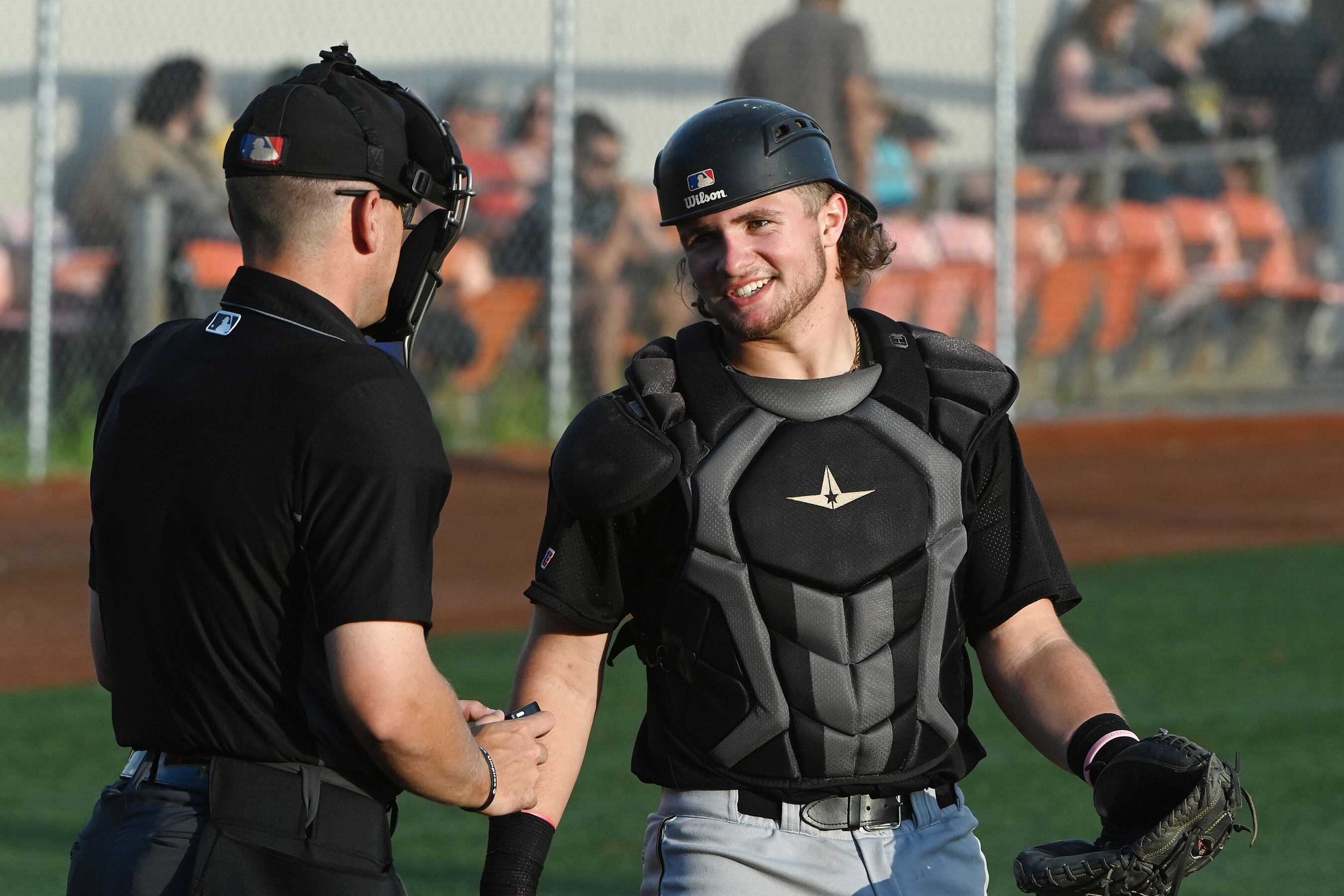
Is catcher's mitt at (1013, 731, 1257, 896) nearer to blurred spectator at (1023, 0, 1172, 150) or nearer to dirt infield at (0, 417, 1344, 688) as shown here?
dirt infield at (0, 417, 1344, 688)

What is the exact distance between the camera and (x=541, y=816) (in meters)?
3.16

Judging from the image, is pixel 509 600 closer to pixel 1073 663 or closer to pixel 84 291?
pixel 84 291

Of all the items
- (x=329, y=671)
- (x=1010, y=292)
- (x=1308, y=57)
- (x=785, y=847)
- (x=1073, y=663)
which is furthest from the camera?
(x=1308, y=57)

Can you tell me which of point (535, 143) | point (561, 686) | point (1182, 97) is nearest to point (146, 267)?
point (535, 143)

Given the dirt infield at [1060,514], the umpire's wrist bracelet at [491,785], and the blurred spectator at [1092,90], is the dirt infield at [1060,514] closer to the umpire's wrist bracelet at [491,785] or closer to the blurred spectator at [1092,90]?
the blurred spectator at [1092,90]

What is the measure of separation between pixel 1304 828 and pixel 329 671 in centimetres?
402

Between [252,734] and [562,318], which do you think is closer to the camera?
[252,734]

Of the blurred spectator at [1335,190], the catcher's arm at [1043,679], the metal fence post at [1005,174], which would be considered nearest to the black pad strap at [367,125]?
the catcher's arm at [1043,679]

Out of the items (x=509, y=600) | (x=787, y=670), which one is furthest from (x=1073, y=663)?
(x=509, y=600)

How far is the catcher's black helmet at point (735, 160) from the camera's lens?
A: 3.26 meters

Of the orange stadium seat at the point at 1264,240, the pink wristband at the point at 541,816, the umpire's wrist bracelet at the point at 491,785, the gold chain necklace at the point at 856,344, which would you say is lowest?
the pink wristband at the point at 541,816

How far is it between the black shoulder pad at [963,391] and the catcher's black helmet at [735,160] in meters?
0.38

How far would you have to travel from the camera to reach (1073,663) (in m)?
3.30

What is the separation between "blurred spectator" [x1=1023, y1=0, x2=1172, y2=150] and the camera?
16344 mm
